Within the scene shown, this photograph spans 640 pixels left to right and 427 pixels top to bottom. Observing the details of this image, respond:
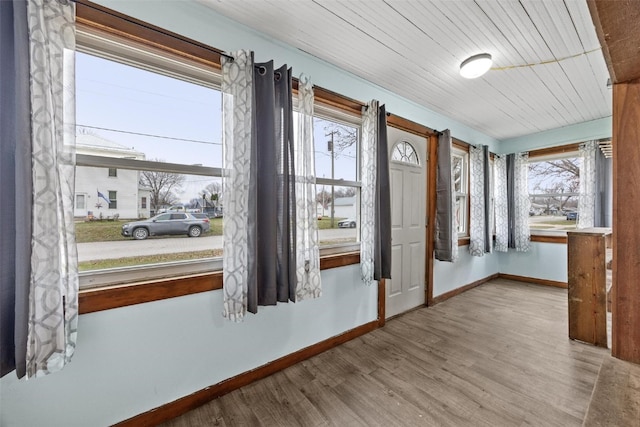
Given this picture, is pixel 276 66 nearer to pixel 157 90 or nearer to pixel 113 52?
pixel 157 90

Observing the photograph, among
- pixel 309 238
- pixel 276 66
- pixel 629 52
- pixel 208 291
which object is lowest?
pixel 208 291

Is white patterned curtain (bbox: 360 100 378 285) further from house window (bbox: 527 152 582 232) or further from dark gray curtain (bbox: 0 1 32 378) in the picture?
house window (bbox: 527 152 582 232)

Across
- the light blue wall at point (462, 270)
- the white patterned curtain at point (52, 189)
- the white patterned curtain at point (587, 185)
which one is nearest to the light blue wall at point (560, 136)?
the white patterned curtain at point (587, 185)

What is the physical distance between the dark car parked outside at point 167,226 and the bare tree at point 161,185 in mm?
81

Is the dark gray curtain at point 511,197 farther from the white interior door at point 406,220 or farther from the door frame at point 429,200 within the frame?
the white interior door at point 406,220

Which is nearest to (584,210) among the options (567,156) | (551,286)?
(567,156)

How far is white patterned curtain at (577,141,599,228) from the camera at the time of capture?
3561 mm

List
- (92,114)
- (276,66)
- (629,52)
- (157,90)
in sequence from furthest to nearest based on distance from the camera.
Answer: (276,66)
(157,90)
(92,114)
(629,52)

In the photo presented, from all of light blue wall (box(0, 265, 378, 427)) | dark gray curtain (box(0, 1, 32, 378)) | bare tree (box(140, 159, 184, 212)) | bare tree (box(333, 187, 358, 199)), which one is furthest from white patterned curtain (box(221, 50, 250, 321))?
bare tree (box(333, 187, 358, 199))

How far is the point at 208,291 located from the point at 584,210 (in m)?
4.92

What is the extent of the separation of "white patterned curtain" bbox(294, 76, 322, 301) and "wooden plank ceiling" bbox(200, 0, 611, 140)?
1.38 ft

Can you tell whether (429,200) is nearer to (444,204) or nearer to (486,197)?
(444,204)

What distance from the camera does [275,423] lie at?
1482 mm

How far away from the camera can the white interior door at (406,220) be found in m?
2.86
